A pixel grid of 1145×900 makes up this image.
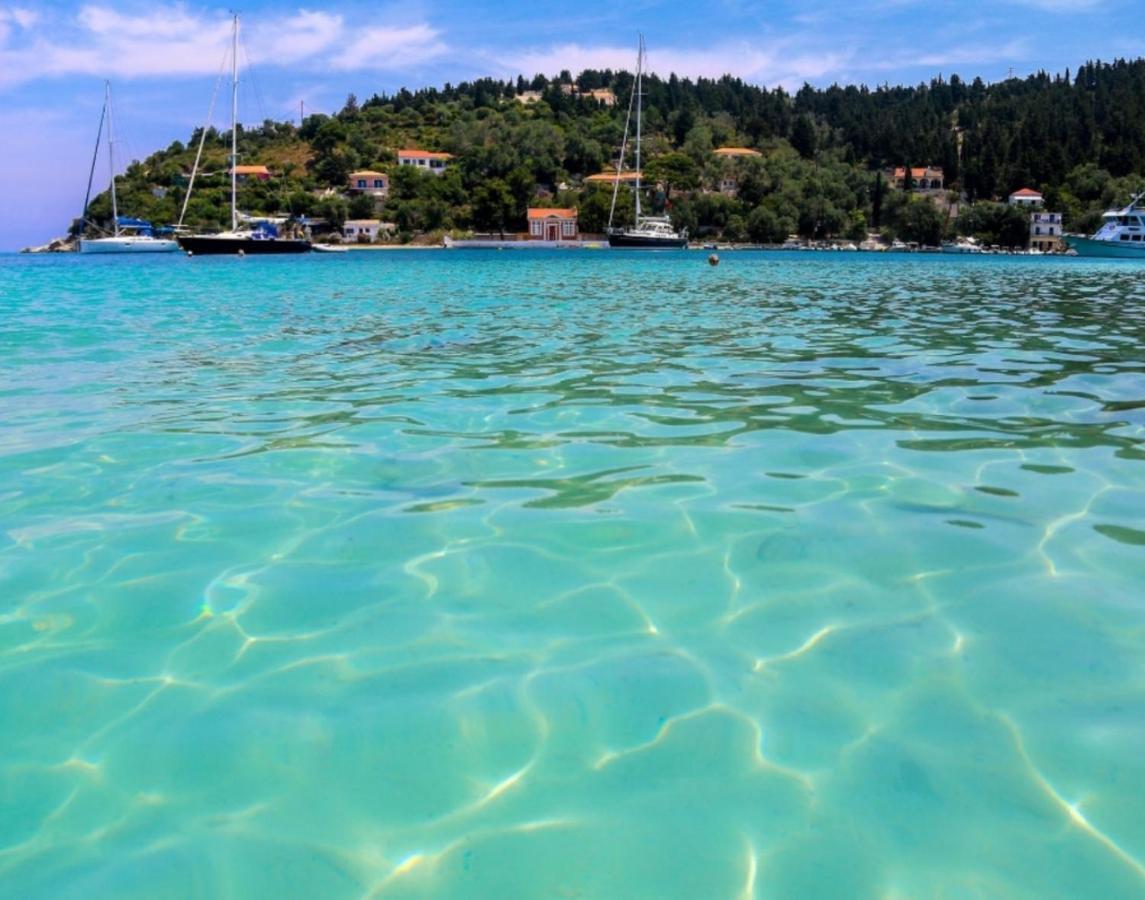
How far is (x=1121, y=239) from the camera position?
2763 inches

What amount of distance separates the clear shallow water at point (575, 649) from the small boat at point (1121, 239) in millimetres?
74705

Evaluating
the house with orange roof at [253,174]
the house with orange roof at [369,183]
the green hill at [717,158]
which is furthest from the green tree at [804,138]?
the house with orange roof at [253,174]

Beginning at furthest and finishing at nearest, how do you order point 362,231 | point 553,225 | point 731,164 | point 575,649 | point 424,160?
point 424,160
point 731,164
point 553,225
point 362,231
point 575,649

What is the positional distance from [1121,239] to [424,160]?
110 metres

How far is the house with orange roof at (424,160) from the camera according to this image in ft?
483

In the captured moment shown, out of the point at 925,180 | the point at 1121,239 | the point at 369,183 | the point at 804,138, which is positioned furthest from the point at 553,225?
the point at 1121,239

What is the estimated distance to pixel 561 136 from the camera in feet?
483

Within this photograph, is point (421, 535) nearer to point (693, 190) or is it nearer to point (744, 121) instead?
point (693, 190)

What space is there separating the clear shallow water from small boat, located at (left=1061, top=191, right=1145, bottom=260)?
7470 centimetres

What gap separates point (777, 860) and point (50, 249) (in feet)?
495

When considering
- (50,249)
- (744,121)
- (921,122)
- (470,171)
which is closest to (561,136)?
(470,171)

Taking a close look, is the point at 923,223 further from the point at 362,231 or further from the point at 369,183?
the point at 369,183

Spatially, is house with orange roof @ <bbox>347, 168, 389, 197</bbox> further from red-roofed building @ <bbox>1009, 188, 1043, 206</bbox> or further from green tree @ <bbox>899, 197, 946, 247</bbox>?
red-roofed building @ <bbox>1009, 188, 1043, 206</bbox>

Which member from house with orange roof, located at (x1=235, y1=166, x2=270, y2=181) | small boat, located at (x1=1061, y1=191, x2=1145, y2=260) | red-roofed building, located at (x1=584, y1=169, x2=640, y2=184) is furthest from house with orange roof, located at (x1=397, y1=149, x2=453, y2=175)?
small boat, located at (x1=1061, y1=191, x2=1145, y2=260)
